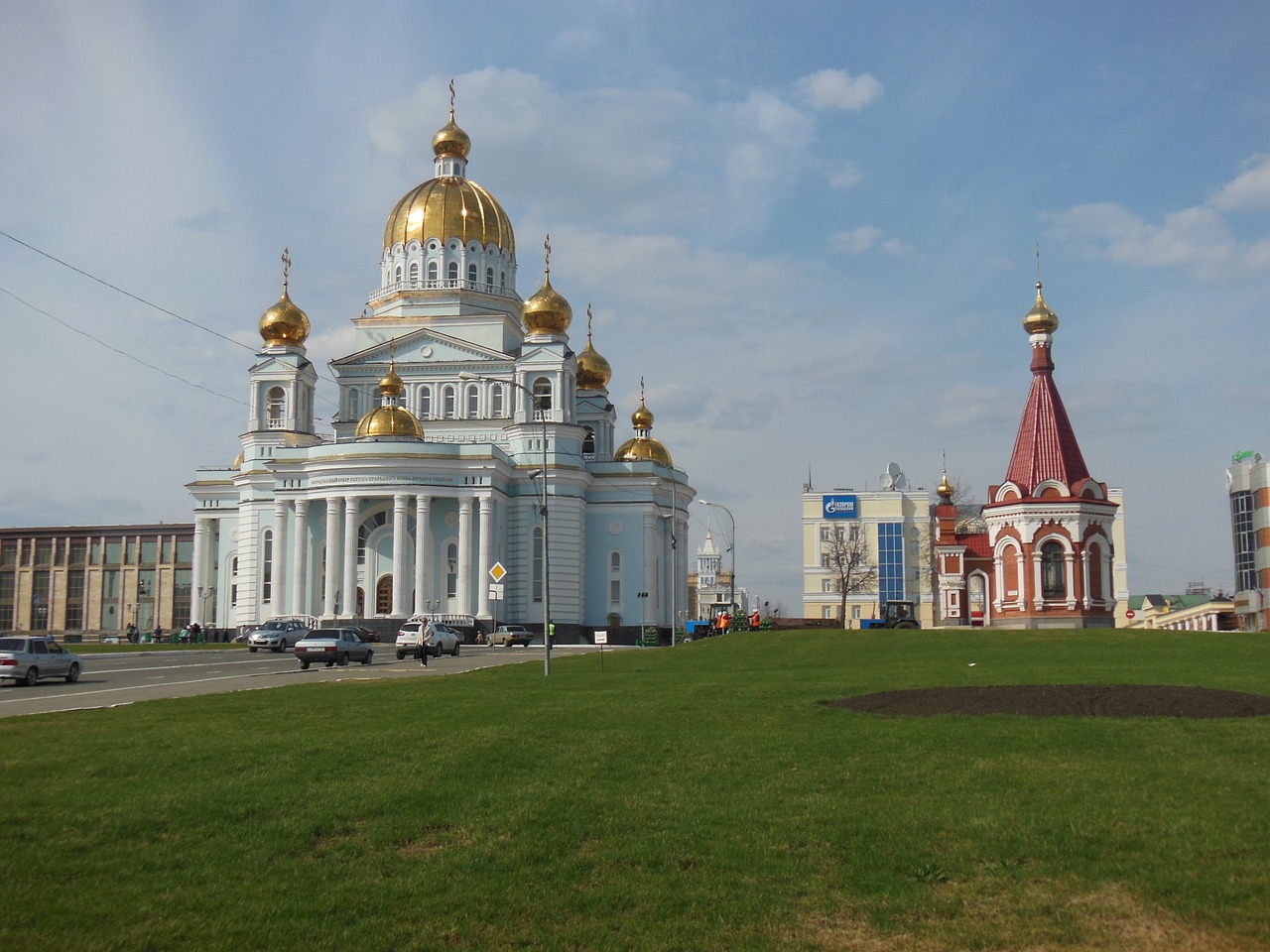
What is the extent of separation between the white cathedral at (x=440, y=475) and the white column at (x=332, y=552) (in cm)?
10

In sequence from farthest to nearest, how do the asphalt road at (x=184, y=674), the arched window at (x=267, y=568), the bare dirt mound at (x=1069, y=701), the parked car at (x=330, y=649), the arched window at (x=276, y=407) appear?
the arched window at (x=276, y=407) < the arched window at (x=267, y=568) < the parked car at (x=330, y=649) < the asphalt road at (x=184, y=674) < the bare dirt mound at (x=1069, y=701)

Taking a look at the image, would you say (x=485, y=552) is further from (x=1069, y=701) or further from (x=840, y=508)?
(x=840, y=508)

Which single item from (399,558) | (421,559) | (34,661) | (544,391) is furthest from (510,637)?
(34,661)

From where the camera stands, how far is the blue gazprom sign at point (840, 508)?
10906 centimetres

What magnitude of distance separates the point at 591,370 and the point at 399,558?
23.6 m

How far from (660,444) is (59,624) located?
6659 cm

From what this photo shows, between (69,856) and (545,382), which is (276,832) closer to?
(69,856)

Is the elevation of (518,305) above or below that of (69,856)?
above

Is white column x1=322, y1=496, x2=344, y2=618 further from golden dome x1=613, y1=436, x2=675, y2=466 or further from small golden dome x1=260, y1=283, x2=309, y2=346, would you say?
golden dome x1=613, y1=436, x2=675, y2=466

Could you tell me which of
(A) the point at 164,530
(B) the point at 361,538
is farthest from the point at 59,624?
(B) the point at 361,538

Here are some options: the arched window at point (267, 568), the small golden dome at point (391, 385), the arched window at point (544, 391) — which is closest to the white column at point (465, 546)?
the small golden dome at point (391, 385)

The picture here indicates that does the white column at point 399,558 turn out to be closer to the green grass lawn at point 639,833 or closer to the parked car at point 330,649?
the parked car at point 330,649

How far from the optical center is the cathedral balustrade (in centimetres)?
7331

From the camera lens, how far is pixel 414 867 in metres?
9.82
